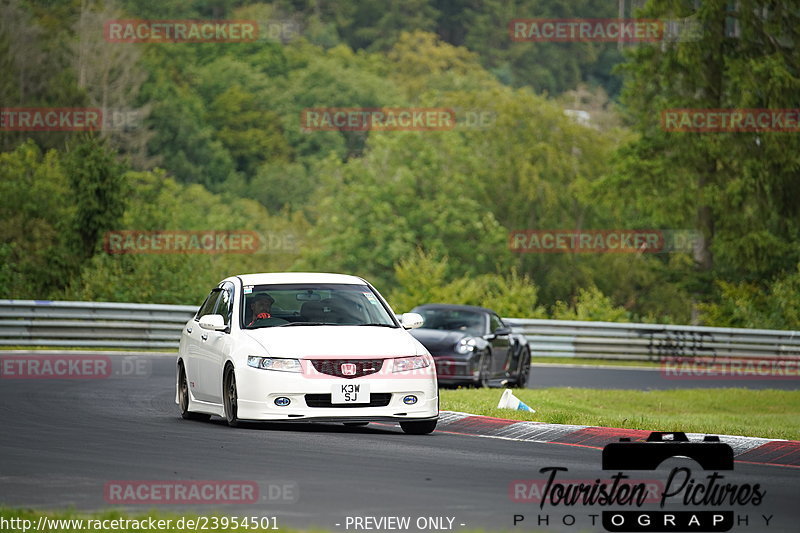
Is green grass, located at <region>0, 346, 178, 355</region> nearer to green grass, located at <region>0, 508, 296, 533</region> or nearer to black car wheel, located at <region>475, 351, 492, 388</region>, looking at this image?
black car wheel, located at <region>475, 351, 492, 388</region>

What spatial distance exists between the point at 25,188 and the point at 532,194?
1337 inches

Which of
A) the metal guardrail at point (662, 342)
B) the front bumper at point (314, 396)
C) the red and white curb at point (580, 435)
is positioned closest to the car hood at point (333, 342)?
the front bumper at point (314, 396)

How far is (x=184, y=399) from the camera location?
1728 centimetres

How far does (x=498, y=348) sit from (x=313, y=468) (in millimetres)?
14551

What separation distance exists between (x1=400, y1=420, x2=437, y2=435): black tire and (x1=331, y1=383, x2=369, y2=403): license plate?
74 cm

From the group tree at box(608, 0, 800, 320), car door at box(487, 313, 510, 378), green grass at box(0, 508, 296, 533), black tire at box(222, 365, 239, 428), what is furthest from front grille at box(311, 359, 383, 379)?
tree at box(608, 0, 800, 320)

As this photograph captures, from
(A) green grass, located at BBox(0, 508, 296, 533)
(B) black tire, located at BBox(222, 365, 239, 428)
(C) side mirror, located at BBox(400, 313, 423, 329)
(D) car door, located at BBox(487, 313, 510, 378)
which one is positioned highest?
(C) side mirror, located at BBox(400, 313, 423, 329)

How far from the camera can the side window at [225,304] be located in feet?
54.7

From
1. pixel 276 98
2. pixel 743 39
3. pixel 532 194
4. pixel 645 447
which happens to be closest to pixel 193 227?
pixel 532 194

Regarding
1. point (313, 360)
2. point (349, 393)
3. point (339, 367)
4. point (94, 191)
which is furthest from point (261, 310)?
point (94, 191)

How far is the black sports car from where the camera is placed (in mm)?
25438

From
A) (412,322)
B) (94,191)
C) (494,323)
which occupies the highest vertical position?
(94,191)

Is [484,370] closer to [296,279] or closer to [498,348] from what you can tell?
[498,348]

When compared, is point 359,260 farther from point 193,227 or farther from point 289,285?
point 289,285
